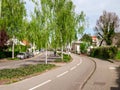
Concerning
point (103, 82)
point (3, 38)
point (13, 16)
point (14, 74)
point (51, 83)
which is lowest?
point (103, 82)

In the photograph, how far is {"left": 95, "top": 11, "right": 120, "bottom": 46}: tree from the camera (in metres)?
108

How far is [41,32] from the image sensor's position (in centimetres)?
3622

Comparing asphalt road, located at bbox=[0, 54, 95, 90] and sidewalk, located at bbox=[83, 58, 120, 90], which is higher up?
asphalt road, located at bbox=[0, 54, 95, 90]

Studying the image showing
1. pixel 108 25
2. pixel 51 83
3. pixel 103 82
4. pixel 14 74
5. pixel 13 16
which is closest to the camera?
pixel 51 83

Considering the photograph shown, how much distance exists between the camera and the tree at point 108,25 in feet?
353

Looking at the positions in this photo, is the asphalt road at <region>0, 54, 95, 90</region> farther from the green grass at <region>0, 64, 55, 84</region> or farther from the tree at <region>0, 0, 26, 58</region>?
the tree at <region>0, 0, 26, 58</region>

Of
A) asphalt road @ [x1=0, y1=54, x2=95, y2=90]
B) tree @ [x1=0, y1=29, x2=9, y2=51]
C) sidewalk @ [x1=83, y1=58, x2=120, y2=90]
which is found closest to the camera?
asphalt road @ [x1=0, y1=54, x2=95, y2=90]

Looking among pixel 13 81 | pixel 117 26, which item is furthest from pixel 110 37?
pixel 13 81

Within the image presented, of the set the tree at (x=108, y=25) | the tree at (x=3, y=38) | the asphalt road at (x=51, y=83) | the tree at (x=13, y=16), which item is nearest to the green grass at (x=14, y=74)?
the asphalt road at (x=51, y=83)

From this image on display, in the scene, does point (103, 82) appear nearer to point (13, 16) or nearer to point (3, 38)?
point (3, 38)

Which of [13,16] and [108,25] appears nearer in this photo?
[13,16]

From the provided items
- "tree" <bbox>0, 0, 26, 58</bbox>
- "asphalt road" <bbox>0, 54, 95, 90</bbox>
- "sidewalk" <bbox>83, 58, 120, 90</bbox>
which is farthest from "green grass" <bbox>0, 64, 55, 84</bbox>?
"tree" <bbox>0, 0, 26, 58</bbox>

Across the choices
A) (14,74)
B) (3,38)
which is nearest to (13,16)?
(3,38)

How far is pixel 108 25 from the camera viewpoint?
→ 4284 inches
